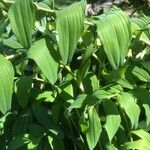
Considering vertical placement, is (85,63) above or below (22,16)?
below

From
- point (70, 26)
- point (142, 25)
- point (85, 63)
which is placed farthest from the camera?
point (142, 25)

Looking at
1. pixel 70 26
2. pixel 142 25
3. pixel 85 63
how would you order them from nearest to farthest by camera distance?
1. pixel 70 26
2. pixel 85 63
3. pixel 142 25

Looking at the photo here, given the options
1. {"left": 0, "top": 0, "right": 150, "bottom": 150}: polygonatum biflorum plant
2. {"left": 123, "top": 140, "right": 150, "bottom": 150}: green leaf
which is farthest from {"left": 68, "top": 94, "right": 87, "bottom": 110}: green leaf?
{"left": 123, "top": 140, "right": 150, "bottom": 150}: green leaf

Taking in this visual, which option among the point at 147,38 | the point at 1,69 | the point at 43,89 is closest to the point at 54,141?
the point at 43,89

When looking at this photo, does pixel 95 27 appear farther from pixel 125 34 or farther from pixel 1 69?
pixel 1 69

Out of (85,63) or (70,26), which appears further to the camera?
(85,63)

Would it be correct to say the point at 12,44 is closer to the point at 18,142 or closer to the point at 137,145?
the point at 18,142

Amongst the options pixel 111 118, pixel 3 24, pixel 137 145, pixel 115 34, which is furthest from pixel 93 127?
pixel 3 24
